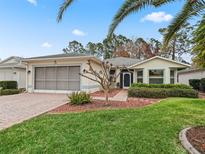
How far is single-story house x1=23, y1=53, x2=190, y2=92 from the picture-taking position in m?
18.3

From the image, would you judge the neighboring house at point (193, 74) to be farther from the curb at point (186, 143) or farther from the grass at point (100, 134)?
the curb at point (186, 143)

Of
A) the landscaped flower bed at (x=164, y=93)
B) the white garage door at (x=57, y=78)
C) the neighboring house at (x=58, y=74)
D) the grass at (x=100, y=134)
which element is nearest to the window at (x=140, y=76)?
the neighboring house at (x=58, y=74)

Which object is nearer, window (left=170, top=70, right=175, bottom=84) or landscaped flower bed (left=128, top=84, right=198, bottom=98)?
landscaped flower bed (left=128, top=84, right=198, bottom=98)

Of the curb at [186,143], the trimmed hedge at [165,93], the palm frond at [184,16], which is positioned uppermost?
the palm frond at [184,16]

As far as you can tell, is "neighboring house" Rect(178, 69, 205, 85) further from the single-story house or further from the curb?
the curb

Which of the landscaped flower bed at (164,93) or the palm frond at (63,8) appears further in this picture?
the landscaped flower bed at (164,93)

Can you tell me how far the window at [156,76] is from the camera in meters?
22.1

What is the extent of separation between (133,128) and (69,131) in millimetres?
2074

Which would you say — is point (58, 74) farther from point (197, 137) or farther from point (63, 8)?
point (197, 137)

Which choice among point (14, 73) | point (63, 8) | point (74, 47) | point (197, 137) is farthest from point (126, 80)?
point (74, 47)

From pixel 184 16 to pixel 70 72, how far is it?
13827 millimetres

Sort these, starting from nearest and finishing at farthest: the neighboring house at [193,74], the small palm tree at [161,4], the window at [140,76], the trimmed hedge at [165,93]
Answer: the small palm tree at [161,4] → the trimmed hedge at [165,93] → the window at [140,76] → the neighboring house at [193,74]

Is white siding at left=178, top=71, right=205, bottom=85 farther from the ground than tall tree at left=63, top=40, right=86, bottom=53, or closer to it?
closer to it

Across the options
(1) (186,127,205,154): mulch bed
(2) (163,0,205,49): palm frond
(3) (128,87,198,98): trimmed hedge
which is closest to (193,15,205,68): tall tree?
(2) (163,0,205,49): palm frond
